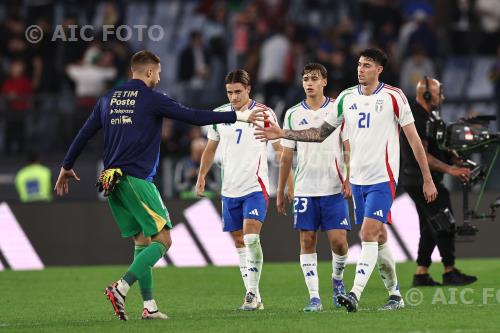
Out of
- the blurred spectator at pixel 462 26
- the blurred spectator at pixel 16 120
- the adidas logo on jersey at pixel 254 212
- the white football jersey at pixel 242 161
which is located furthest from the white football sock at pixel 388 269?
the blurred spectator at pixel 462 26

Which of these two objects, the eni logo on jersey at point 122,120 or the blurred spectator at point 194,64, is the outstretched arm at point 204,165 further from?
the blurred spectator at point 194,64

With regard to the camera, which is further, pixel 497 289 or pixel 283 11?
pixel 283 11

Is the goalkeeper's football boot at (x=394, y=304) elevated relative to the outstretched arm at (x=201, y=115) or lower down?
lower down

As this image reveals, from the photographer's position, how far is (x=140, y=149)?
1137 cm

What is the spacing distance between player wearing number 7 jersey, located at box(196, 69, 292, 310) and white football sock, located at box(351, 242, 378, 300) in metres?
1.55

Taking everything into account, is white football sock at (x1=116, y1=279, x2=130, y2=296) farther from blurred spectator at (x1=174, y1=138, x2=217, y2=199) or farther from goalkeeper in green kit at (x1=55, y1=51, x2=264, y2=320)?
blurred spectator at (x1=174, y1=138, x2=217, y2=199)

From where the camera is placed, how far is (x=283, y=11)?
82.2ft

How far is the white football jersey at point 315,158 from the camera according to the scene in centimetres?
1252

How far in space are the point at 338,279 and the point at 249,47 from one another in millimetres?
11634

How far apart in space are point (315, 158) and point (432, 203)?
112 inches

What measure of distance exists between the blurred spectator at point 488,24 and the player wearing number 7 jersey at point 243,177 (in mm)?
12178

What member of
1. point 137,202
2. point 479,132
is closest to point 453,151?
point 479,132

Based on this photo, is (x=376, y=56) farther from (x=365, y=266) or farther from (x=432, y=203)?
(x=432, y=203)

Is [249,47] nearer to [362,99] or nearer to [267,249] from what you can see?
[267,249]
